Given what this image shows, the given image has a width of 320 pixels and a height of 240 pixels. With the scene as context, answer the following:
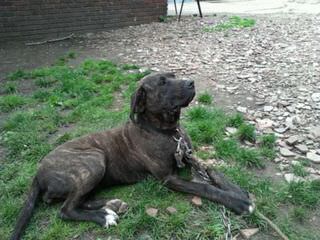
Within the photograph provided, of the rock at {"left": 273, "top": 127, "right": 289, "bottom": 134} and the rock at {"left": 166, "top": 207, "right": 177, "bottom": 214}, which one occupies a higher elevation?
the rock at {"left": 166, "top": 207, "right": 177, "bottom": 214}

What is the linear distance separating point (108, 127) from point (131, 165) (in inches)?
58.2

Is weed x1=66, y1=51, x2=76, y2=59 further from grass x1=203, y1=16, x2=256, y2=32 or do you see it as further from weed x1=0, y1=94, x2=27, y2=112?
grass x1=203, y1=16, x2=256, y2=32

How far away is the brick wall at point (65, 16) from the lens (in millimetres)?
10438

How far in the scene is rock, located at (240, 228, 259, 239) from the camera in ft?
10.4

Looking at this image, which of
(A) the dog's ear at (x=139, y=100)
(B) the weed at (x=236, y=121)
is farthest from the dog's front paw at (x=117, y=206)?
(B) the weed at (x=236, y=121)

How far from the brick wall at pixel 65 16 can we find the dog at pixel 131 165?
776 cm

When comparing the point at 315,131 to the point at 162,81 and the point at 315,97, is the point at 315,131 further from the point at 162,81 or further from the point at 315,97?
the point at 162,81

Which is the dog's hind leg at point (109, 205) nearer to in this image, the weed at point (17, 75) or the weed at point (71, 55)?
the weed at point (17, 75)

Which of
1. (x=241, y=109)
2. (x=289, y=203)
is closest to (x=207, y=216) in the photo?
(x=289, y=203)

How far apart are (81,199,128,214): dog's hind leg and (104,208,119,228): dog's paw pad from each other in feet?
0.22

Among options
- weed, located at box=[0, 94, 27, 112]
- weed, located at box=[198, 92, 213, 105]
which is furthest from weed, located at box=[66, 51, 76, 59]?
weed, located at box=[198, 92, 213, 105]

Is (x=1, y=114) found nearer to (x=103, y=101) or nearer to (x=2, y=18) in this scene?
(x=103, y=101)

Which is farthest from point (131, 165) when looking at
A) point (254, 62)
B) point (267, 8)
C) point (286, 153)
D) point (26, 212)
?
point (267, 8)

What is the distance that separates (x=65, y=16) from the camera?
11289 millimetres
